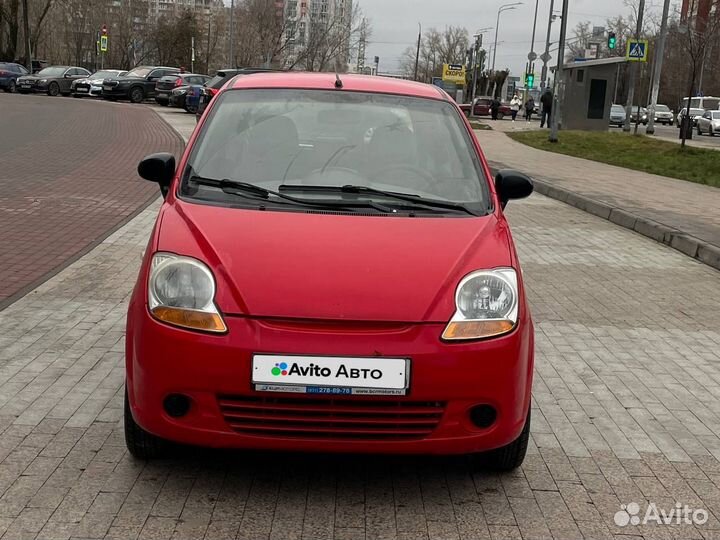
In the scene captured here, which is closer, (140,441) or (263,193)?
(140,441)

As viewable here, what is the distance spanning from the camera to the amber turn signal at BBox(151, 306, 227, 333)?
3389 millimetres

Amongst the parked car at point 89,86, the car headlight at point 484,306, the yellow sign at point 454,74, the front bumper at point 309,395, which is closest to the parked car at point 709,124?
the yellow sign at point 454,74

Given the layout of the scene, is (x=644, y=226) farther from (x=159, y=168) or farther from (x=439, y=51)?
(x=439, y=51)

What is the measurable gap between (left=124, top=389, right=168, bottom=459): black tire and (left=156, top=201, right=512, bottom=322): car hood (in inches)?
28.5

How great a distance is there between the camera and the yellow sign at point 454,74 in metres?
68.2

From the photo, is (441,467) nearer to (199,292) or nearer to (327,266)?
(327,266)

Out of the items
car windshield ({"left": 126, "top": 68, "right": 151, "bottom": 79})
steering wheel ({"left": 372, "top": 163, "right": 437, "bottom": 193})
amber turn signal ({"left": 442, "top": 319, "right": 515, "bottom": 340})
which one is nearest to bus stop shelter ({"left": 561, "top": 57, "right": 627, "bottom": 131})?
car windshield ({"left": 126, "top": 68, "right": 151, "bottom": 79})

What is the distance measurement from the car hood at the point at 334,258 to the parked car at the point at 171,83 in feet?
119

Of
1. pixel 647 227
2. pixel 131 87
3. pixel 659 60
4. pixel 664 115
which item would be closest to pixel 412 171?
pixel 647 227

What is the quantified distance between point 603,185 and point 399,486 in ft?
44.2

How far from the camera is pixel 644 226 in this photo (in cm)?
1149

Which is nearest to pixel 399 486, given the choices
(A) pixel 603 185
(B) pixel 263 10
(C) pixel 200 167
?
(C) pixel 200 167

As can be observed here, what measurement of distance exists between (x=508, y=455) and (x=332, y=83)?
2316 millimetres

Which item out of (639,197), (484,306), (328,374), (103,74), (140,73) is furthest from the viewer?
(103,74)
